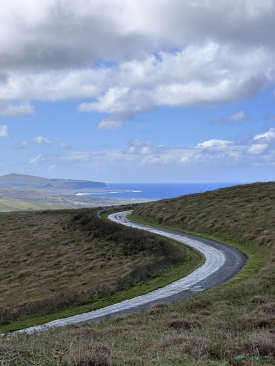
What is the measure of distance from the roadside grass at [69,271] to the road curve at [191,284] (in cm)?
100

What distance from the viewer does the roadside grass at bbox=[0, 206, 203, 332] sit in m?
24.1

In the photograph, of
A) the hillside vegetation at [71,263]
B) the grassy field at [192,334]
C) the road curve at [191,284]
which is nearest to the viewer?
the grassy field at [192,334]

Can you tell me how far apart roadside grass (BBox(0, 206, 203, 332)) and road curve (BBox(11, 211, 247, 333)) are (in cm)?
100

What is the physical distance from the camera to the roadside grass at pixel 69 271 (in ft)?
79.2

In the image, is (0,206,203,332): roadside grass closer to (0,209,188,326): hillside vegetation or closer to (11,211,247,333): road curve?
(0,209,188,326): hillside vegetation

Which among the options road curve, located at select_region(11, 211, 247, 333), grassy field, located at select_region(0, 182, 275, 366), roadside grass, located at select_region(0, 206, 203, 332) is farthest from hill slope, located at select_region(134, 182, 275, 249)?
roadside grass, located at select_region(0, 206, 203, 332)

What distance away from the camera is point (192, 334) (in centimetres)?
1210

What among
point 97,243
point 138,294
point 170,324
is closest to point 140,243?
point 97,243

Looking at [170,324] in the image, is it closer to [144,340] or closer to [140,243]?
[144,340]

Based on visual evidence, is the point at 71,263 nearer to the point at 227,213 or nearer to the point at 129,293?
the point at 129,293

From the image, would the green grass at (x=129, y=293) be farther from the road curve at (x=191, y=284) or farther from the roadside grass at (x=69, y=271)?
the road curve at (x=191, y=284)

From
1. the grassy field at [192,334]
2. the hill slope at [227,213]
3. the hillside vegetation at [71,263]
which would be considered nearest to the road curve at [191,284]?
the grassy field at [192,334]

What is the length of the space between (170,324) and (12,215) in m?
77.0

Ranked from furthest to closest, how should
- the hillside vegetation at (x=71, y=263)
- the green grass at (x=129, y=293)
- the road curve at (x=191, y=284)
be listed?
the hillside vegetation at (x=71, y=263) → the green grass at (x=129, y=293) → the road curve at (x=191, y=284)
